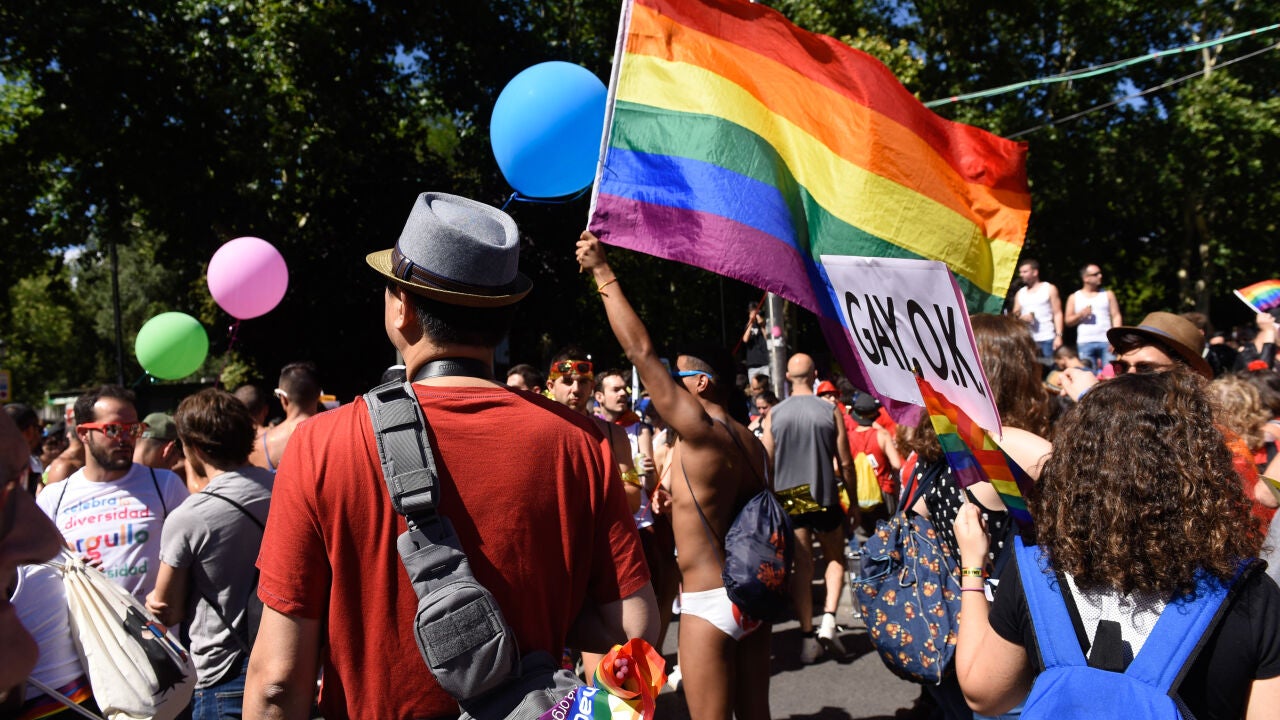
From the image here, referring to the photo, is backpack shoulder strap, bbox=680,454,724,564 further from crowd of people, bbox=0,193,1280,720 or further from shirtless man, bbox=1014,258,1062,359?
shirtless man, bbox=1014,258,1062,359

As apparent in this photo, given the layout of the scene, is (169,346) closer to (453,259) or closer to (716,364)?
(716,364)

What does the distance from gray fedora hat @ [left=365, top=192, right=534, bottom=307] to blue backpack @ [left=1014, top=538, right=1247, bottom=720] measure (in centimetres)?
130

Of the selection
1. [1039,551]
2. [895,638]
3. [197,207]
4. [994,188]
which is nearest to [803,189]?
[994,188]

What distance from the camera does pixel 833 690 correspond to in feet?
18.6

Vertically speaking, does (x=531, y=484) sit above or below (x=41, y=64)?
below

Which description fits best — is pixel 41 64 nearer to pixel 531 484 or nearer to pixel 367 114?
pixel 367 114

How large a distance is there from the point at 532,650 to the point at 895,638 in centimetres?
156

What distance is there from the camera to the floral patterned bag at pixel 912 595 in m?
2.91

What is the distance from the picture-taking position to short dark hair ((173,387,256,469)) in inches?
142

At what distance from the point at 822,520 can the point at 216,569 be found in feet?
13.4

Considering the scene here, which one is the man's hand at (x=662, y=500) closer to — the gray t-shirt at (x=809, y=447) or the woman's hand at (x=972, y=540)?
the gray t-shirt at (x=809, y=447)

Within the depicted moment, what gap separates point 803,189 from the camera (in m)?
4.11

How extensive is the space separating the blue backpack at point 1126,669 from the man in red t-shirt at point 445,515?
80 centimetres

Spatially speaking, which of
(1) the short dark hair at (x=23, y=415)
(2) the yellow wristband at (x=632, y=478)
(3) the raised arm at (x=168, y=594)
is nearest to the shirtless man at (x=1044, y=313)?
(2) the yellow wristband at (x=632, y=478)
